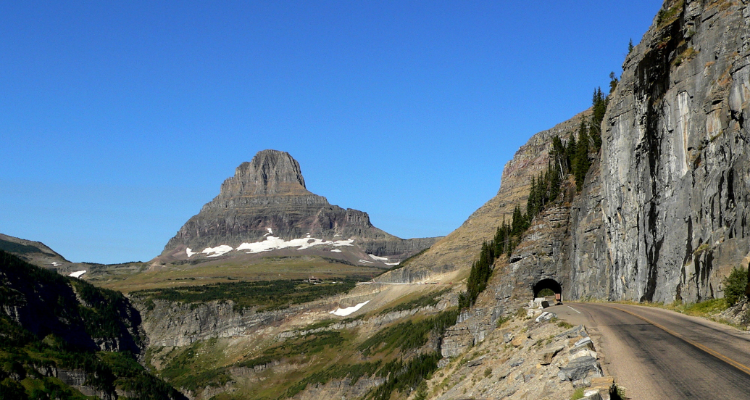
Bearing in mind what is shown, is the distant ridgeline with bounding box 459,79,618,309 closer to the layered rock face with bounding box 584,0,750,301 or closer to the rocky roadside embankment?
the layered rock face with bounding box 584,0,750,301

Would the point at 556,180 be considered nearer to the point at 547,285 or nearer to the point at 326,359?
the point at 547,285

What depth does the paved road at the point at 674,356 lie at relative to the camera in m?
17.7

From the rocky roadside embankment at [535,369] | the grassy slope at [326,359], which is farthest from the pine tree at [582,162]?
the grassy slope at [326,359]

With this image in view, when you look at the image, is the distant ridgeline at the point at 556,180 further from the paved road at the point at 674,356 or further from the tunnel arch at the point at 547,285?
the paved road at the point at 674,356

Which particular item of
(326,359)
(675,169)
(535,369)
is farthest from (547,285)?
(326,359)

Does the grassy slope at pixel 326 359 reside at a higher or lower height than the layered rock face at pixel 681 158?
lower

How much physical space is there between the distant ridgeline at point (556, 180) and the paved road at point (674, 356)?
4541 centimetres

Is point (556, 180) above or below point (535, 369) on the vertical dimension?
above

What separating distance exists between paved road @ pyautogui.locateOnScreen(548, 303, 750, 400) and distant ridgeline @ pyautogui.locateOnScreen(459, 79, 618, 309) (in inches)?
1788

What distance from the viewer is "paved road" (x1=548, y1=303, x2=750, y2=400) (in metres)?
17.7

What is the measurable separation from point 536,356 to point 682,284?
17.0 metres

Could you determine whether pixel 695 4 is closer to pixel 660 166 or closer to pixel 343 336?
pixel 660 166

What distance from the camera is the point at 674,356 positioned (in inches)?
856

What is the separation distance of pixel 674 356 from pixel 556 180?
64.8 m
